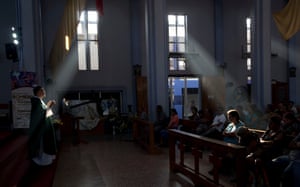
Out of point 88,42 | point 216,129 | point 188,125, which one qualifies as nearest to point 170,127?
point 188,125

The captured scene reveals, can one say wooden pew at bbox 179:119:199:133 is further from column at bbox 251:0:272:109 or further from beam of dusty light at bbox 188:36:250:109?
beam of dusty light at bbox 188:36:250:109

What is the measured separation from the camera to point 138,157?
685cm

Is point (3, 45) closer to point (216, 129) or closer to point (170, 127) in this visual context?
point (170, 127)

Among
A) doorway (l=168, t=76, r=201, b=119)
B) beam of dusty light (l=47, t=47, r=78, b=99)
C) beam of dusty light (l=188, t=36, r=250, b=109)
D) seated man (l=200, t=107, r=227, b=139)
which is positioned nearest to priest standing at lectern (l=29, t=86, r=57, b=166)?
seated man (l=200, t=107, r=227, b=139)

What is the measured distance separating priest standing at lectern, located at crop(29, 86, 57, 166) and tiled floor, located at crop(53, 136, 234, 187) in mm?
480

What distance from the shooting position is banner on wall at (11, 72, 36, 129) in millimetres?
6273

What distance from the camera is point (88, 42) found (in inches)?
492

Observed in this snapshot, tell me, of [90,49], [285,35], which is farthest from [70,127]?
[285,35]

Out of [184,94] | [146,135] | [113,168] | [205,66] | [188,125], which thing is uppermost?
[205,66]

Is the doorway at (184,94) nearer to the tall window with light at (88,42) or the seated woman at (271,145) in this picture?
the tall window with light at (88,42)

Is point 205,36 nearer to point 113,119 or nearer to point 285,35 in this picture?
point 113,119

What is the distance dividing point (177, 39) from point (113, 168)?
882cm

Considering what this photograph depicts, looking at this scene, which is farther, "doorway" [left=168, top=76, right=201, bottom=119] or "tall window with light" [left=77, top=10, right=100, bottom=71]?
"doorway" [left=168, top=76, right=201, bottom=119]

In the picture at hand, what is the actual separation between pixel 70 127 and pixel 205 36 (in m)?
7.12
